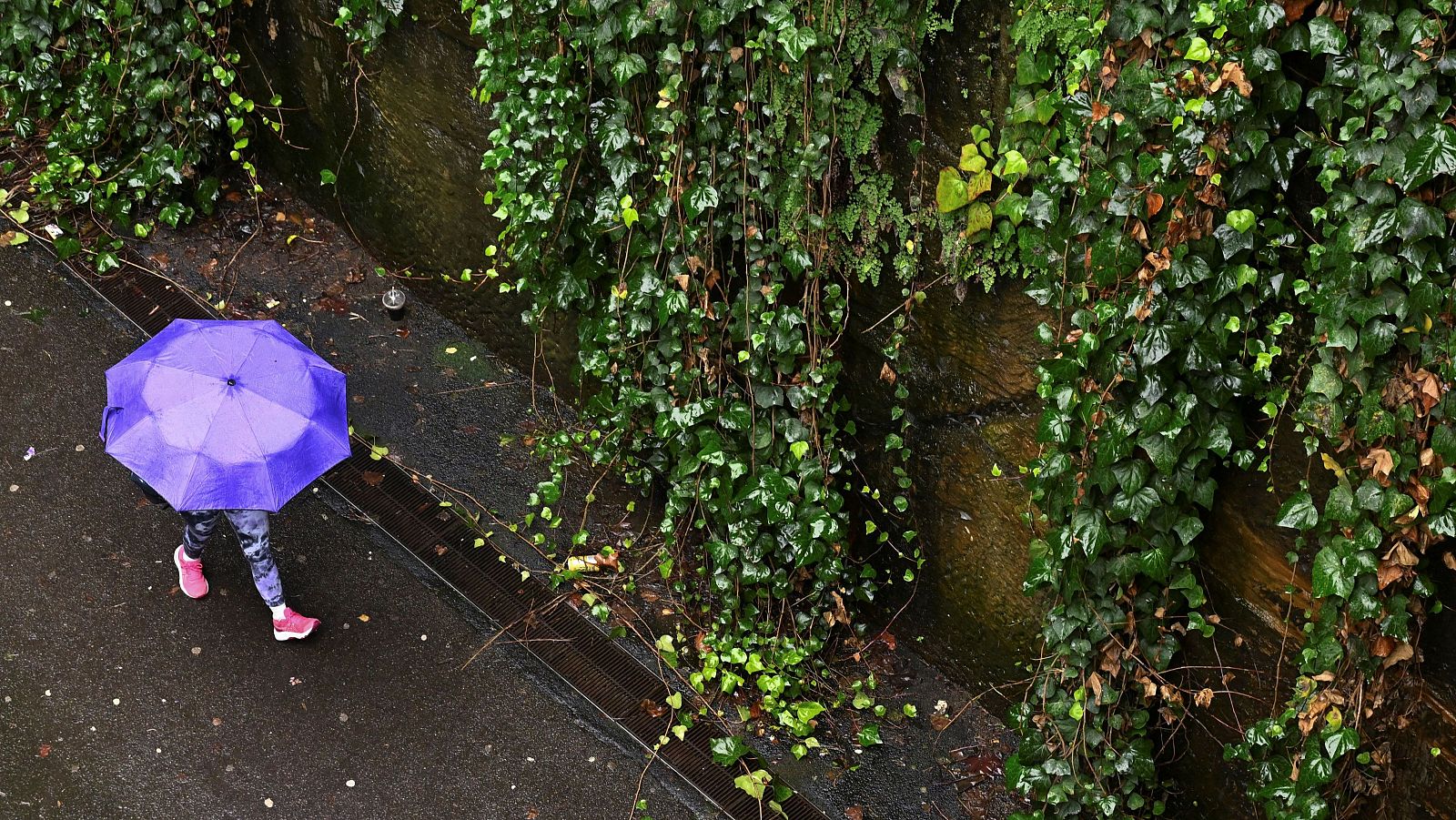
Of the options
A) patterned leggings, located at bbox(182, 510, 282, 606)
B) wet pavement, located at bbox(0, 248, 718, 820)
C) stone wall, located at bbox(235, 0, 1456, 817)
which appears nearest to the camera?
stone wall, located at bbox(235, 0, 1456, 817)

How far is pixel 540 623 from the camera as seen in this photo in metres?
4.80

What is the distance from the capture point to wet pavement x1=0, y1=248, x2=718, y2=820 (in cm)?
419

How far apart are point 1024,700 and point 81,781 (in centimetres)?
299

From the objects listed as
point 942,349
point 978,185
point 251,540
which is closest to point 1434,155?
point 978,185

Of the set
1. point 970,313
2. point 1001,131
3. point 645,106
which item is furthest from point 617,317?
point 1001,131

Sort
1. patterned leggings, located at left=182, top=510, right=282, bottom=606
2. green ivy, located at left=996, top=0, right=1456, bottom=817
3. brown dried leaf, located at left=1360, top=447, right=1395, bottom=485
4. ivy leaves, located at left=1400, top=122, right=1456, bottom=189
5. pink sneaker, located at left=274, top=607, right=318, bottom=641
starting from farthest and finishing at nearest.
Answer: pink sneaker, located at left=274, top=607, right=318, bottom=641
patterned leggings, located at left=182, top=510, right=282, bottom=606
brown dried leaf, located at left=1360, top=447, right=1395, bottom=485
green ivy, located at left=996, top=0, right=1456, bottom=817
ivy leaves, located at left=1400, top=122, right=1456, bottom=189

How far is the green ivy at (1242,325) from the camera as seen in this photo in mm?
3012

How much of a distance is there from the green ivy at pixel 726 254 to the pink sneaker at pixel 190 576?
1.30 meters

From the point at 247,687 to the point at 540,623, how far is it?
3.37 ft

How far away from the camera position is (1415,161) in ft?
9.49

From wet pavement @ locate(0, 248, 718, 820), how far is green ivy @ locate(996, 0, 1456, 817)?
166 cm

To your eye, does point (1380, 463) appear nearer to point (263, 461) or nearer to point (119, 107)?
point (263, 461)

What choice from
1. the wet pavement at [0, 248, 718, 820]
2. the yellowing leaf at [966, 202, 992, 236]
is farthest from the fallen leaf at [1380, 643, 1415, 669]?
the wet pavement at [0, 248, 718, 820]

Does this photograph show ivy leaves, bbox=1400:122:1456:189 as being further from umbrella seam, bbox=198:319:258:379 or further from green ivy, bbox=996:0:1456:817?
umbrella seam, bbox=198:319:258:379
